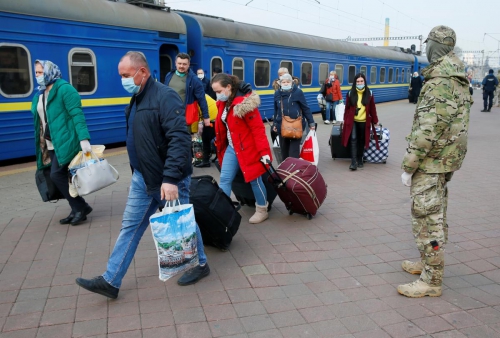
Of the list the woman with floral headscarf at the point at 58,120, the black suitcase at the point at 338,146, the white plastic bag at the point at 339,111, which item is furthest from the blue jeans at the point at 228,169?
the white plastic bag at the point at 339,111

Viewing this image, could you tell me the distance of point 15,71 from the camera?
24.1 feet

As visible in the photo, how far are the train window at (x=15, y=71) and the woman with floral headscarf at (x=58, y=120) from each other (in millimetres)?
2902

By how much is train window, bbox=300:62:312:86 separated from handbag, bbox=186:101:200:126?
911 centimetres

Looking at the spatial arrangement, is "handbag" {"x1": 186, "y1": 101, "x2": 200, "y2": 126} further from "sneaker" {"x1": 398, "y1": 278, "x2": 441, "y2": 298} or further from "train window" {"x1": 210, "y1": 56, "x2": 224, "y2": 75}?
"train window" {"x1": 210, "y1": 56, "x2": 224, "y2": 75}

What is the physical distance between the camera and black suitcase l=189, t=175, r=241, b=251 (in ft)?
13.3

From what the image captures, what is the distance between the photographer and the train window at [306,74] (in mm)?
15552

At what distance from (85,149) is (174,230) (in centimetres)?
205

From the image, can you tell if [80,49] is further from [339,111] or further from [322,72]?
[322,72]

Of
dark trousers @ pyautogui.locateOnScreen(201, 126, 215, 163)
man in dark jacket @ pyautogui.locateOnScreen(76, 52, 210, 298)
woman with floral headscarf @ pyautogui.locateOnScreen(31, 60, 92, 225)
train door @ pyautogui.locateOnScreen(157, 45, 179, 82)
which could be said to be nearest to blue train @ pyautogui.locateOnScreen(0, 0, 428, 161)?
train door @ pyautogui.locateOnScreen(157, 45, 179, 82)

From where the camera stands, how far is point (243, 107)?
4609mm

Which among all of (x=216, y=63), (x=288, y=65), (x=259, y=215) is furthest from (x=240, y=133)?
(x=288, y=65)

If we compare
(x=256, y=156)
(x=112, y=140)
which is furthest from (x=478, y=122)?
(x=256, y=156)

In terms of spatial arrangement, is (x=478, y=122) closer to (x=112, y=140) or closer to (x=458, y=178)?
(x=458, y=178)

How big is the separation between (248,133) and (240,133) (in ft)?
0.30
